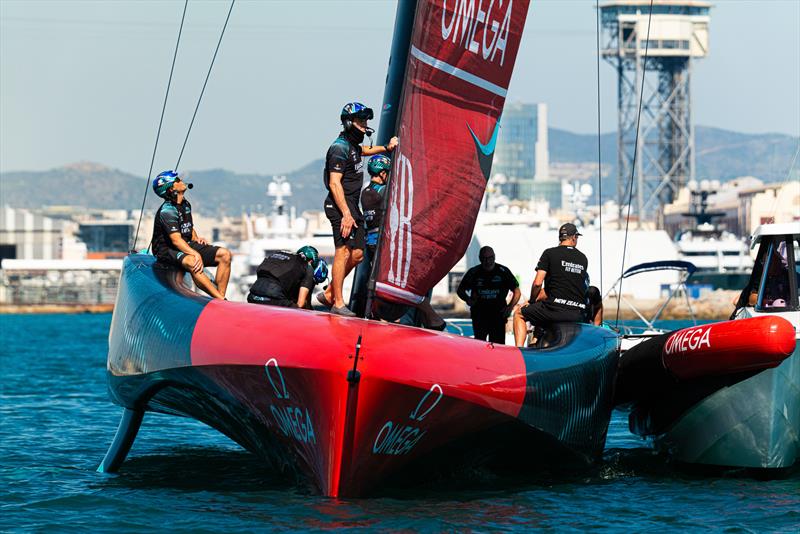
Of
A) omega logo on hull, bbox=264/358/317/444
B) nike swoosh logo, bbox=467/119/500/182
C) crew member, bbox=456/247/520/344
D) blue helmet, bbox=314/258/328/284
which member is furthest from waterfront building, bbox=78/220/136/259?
omega logo on hull, bbox=264/358/317/444

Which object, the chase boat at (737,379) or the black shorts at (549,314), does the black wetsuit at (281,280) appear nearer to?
the black shorts at (549,314)

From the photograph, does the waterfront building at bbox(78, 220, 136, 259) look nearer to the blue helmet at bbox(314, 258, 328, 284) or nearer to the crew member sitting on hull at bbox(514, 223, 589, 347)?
the blue helmet at bbox(314, 258, 328, 284)

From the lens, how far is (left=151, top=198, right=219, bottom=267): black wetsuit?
11188 mm

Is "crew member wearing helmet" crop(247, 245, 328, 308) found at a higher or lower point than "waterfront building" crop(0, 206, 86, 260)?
higher

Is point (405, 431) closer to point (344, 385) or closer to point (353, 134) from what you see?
point (344, 385)

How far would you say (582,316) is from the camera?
11727 millimetres

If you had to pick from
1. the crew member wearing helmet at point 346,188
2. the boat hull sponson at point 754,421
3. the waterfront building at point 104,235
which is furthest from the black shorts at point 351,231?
the waterfront building at point 104,235

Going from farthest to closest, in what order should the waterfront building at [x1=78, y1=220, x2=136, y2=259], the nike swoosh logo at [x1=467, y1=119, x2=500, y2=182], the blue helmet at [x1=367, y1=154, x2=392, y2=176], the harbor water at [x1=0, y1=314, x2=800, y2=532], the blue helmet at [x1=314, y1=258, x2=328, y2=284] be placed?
the waterfront building at [x1=78, y1=220, x2=136, y2=259]
the blue helmet at [x1=314, y1=258, x2=328, y2=284]
the blue helmet at [x1=367, y1=154, x2=392, y2=176]
the nike swoosh logo at [x1=467, y1=119, x2=500, y2=182]
the harbor water at [x1=0, y1=314, x2=800, y2=532]

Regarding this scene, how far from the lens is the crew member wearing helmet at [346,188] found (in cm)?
1028

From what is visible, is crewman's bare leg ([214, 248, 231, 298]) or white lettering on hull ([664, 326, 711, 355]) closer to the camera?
white lettering on hull ([664, 326, 711, 355])

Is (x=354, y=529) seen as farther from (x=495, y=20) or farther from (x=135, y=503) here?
(x=495, y=20)

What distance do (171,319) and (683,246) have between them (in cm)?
8675

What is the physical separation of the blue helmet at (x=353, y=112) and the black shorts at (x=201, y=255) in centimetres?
171

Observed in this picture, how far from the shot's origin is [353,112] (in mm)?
10664
